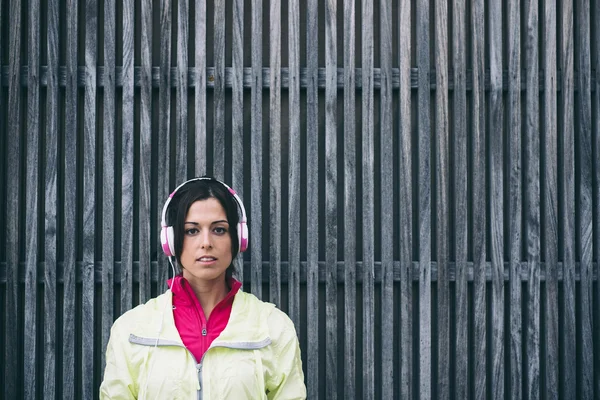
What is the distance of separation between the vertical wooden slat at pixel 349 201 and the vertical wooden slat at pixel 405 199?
0.30 m

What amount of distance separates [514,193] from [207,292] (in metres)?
2.24

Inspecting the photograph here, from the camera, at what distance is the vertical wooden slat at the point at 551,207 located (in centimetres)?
417

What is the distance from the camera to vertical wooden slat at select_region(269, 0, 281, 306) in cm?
402

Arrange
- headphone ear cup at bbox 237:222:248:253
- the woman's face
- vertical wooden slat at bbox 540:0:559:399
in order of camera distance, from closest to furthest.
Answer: the woman's face < headphone ear cup at bbox 237:222:248:253 < vertical wooden slat at bbox 540:0:559:399

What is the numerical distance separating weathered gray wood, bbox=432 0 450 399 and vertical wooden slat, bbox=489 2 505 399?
295 millimetres

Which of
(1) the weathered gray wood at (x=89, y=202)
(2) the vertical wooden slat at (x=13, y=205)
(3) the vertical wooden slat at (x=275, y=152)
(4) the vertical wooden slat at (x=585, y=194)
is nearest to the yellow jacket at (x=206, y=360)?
(3) the vertical wooden slat at (x=275, y=152)

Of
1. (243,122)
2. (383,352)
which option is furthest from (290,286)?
(243,122)

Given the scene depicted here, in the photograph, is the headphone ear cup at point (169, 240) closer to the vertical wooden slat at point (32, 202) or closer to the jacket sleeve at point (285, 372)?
the jacket sleeve at point (285, 372)

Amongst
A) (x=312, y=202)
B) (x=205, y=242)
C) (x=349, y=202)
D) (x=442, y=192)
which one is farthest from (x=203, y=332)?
(x=442, y=192)

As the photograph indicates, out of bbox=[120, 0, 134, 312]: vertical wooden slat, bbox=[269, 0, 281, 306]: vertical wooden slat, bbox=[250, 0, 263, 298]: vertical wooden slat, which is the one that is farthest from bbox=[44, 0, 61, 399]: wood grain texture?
bbox=[269, 0, 281, 306]: vertical wooden slat

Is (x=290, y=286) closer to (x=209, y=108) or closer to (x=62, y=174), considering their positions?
(x=209, y=108)

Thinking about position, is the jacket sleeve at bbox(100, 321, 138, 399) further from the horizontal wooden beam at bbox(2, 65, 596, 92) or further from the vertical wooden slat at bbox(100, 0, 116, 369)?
the horizontal wooden beam at bbox(2, 65, 596, 92)

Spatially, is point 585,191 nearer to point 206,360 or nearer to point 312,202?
point 312,202

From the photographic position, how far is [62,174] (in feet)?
13.4
